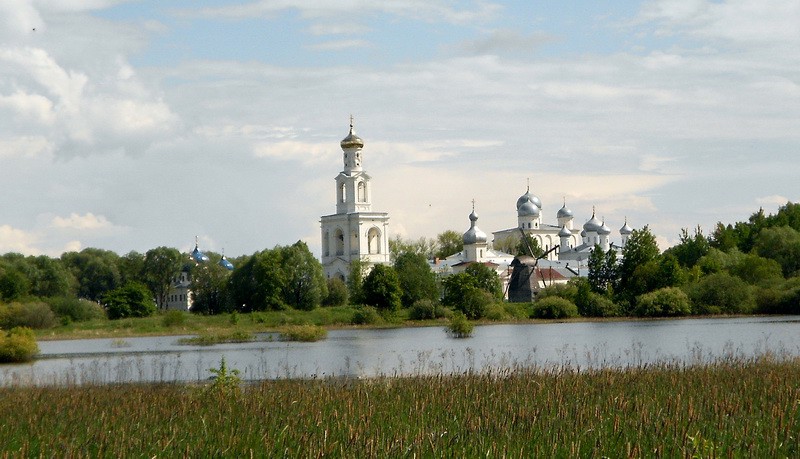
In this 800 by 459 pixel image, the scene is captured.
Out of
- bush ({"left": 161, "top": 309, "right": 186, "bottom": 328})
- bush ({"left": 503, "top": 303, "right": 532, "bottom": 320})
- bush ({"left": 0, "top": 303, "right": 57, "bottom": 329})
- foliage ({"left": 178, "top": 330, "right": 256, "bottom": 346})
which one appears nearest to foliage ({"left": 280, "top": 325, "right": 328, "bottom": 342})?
foliage ({"left": 178, "top": 330, "right": 256, "bottom": 346})

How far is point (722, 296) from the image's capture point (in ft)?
219

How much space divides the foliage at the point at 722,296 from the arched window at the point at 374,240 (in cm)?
4331

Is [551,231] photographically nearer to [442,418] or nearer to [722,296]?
[722,296]

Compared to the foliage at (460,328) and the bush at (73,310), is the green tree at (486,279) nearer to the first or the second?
the bush at (73,310)

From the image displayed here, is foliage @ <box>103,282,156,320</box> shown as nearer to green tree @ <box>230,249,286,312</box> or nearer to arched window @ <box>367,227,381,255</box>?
Result: green tree @ <box>230,249,286,312</box>

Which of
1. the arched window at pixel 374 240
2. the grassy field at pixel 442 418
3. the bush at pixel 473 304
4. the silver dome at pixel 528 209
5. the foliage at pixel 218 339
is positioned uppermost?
the silver dome at pixel 528 209

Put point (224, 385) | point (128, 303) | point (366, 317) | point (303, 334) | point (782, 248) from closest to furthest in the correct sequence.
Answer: point (224, 385), point (303, 334), point (366, 317), point (128, 303), point (782, 248)

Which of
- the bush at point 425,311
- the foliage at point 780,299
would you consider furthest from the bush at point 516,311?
the foliage at point 780,299

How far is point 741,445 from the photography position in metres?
12.7

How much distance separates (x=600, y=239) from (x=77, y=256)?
74.5 m

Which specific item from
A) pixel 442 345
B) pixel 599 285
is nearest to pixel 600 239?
pixel 599 285

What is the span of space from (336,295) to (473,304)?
1662 cm

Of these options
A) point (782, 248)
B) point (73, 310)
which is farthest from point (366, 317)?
point (782, 248)

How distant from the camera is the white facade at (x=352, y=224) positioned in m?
106
